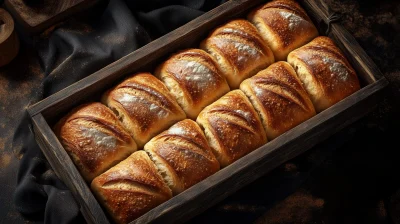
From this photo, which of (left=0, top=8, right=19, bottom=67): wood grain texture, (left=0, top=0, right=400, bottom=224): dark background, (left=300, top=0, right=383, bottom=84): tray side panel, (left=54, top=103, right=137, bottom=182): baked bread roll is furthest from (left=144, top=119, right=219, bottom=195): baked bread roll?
(left=0, top=8, right=19, bottom=67): wood grain texture

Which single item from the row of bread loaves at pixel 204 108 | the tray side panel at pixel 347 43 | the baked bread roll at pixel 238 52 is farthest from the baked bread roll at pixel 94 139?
the tray side panel at pixel 347 43

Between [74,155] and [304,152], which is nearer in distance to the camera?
[74,155]

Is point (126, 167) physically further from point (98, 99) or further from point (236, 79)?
point (236, 79)

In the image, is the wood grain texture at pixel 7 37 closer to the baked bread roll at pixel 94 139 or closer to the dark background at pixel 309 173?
the dark background at pixel 309 173

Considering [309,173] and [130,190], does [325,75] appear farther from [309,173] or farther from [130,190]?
[130,190]

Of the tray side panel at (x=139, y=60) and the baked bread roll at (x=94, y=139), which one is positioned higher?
→ the tray side panel at (x=139, y=60)

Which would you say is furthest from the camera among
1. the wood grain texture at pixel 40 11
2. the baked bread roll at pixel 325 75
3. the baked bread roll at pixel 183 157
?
the wood grain texture at pixel 40 11

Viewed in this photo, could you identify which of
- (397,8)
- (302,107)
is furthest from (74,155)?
(397,8)

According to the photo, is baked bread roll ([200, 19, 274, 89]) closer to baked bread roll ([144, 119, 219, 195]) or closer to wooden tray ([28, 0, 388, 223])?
wooden tray ([28, 0, 388, 223])

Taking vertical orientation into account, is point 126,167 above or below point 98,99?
below
